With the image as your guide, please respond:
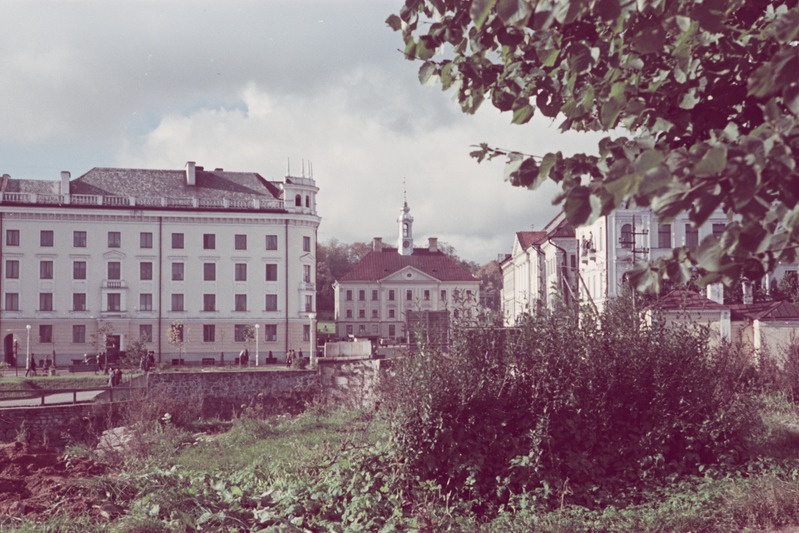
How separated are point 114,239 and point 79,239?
2305mm

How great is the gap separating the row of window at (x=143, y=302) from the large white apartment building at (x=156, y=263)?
0.07 meters

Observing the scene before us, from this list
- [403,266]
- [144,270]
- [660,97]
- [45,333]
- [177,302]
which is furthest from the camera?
[403,266]

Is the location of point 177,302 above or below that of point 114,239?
below

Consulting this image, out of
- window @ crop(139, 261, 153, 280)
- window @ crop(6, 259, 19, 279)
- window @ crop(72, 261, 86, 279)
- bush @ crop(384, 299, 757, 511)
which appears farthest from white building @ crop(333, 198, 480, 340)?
bush @ crop(384, 299, 757, 511)

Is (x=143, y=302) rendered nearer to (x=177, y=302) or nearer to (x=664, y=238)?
(x=177, y=302)

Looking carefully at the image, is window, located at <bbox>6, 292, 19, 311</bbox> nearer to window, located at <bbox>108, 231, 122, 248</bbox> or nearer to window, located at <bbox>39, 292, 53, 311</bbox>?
window, located at <bbox>39, 292, 53, 311</bbox>

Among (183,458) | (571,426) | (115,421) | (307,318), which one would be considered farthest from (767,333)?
(307,318)

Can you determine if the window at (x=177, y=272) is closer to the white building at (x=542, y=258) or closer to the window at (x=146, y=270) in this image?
the window at (x=146, y=270)

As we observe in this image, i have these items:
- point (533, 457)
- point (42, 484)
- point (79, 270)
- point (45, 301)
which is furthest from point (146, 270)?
point (533, 457)

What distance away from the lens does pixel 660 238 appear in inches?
1587

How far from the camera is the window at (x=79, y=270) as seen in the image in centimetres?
5147

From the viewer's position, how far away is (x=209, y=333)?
52.6m

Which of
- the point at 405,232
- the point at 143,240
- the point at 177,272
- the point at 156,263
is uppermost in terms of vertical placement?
the point at 405,232

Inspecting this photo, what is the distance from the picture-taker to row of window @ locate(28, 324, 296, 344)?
166ft
